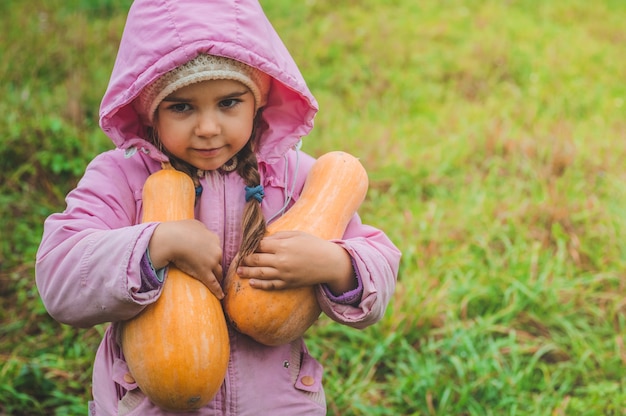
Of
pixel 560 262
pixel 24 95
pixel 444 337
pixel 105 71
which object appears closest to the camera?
pixel 444 337

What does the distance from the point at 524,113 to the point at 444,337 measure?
2.74 meters

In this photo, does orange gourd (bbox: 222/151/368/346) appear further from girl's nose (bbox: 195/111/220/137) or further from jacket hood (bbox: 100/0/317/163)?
girl's nose (bbox: 195/111/220/137)

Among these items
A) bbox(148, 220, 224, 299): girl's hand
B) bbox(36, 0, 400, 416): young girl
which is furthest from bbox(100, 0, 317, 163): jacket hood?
bbox(148, 220, 224, 299): girl's hand

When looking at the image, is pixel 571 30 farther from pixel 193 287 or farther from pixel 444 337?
pixel 193 287

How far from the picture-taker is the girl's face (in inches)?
72.4

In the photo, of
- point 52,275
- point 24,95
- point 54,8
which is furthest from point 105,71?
point 52,275

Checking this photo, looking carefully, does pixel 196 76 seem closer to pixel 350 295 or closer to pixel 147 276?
pixel 147 276

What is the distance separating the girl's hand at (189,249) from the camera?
68.1 inches

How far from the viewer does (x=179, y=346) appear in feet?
5.72

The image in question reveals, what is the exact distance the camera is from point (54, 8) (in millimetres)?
6082

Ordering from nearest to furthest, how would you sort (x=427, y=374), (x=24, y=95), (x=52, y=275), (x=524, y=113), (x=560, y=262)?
(x=52, y=275), (x=427, y=374), (x=560, y=262), (x=24, y=95), (x=524, y=113)

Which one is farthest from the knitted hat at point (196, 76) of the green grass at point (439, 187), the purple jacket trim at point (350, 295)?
the green grass at point (439, 187)

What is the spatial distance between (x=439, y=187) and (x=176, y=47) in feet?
10.00

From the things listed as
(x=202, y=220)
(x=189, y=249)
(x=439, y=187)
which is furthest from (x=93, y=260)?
(x=439, y=187)
